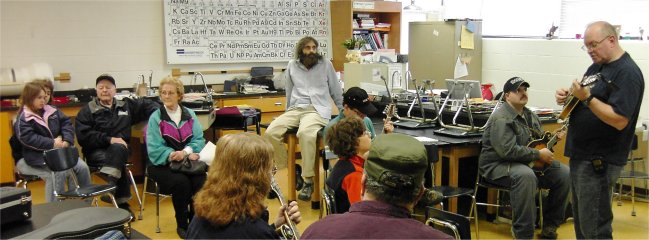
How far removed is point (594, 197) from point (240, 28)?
4.94 m

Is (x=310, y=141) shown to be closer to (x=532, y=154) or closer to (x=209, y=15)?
(x=532, y=154)

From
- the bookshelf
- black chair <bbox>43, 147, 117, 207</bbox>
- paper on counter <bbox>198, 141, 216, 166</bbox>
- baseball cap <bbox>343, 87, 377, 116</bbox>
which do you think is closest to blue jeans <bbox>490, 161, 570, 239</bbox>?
baseball cap <bbox>343, 87, 377, 116</bbox>

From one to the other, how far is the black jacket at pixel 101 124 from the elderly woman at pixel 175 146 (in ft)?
1.62

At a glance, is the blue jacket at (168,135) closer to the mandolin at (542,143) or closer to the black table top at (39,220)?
the black table top at (39,220)

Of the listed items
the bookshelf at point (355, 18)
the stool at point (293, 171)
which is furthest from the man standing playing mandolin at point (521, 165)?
the bookshelf at point (355, 18)

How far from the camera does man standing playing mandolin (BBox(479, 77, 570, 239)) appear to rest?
13.5 feet

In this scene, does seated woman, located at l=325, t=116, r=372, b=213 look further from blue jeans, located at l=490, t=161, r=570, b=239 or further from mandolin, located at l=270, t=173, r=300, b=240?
blue jeans, located at l=490, t=161, r=570, b=239

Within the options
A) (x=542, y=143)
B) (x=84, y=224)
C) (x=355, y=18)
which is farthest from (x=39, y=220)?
(x=355, y=18)

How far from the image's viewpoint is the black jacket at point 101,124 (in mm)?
4816

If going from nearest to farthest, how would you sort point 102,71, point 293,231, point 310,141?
1. point 293,231
2. point 310,141
3. point 102,71

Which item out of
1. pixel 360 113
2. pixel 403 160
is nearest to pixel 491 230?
pixel 360 113

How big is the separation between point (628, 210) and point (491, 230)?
133cm

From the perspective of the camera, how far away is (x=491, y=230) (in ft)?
15.1

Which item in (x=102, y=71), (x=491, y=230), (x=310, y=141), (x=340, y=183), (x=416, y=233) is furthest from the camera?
(x=102, y=71)
